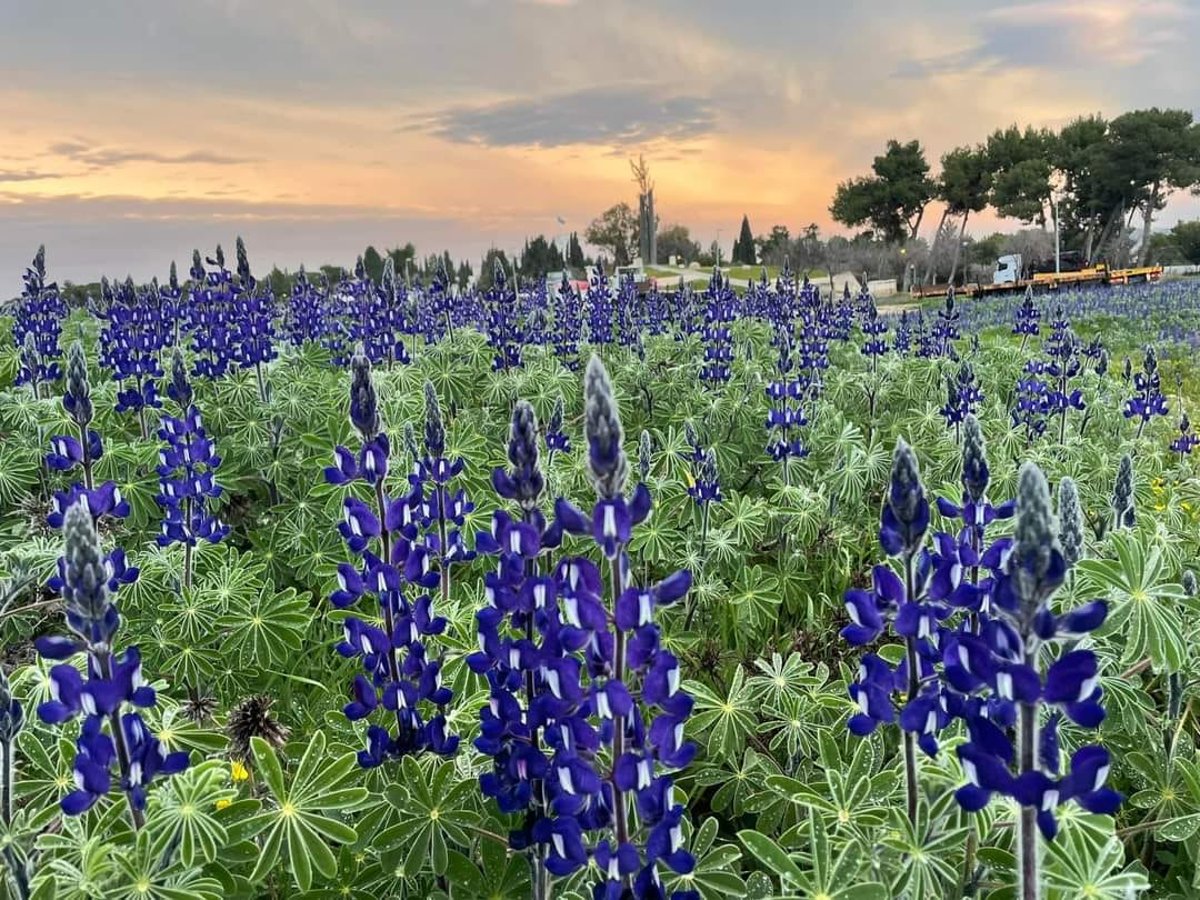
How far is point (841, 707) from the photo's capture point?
8.25 ft

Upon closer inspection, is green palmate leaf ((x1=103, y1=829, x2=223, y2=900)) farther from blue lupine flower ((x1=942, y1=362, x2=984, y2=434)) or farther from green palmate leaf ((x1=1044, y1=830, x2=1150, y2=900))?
blue lupine flower ((x1=942, y1=362, x2=984, y2=434))

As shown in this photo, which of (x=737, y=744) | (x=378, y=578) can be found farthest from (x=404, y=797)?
(x=737, y=744)

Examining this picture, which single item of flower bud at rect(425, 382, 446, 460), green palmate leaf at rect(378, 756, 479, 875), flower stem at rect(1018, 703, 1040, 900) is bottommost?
green palmate leaf at rect(378, 756, 479, 875)

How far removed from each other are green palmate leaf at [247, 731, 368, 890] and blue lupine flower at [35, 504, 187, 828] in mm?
238

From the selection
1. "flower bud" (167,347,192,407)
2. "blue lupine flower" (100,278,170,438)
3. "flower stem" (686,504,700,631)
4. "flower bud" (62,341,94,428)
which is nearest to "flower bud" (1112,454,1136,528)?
"flower stem" (686,504,700,631)

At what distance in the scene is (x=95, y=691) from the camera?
5.00ft

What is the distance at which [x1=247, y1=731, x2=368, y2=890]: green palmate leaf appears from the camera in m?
1.76

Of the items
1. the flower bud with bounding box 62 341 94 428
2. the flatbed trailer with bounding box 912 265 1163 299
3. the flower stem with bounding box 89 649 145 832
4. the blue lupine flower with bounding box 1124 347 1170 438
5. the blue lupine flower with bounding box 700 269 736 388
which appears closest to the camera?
the flower stem with bounding box 89 649 145 832

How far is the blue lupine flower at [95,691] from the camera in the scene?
1.49m

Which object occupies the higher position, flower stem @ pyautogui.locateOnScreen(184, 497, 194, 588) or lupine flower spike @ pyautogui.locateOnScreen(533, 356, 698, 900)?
lupine flower spike @ pyautogui.locateOnScreen(533, 356, 698, 900)

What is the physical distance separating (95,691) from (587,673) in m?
0.87

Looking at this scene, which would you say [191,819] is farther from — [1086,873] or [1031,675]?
[1086,873]

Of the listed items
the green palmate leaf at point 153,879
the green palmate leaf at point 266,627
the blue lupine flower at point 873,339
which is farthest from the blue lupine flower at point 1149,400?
the green palmate leaf at point 153,879

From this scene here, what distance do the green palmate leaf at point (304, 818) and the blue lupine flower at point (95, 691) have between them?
238 millimetres
